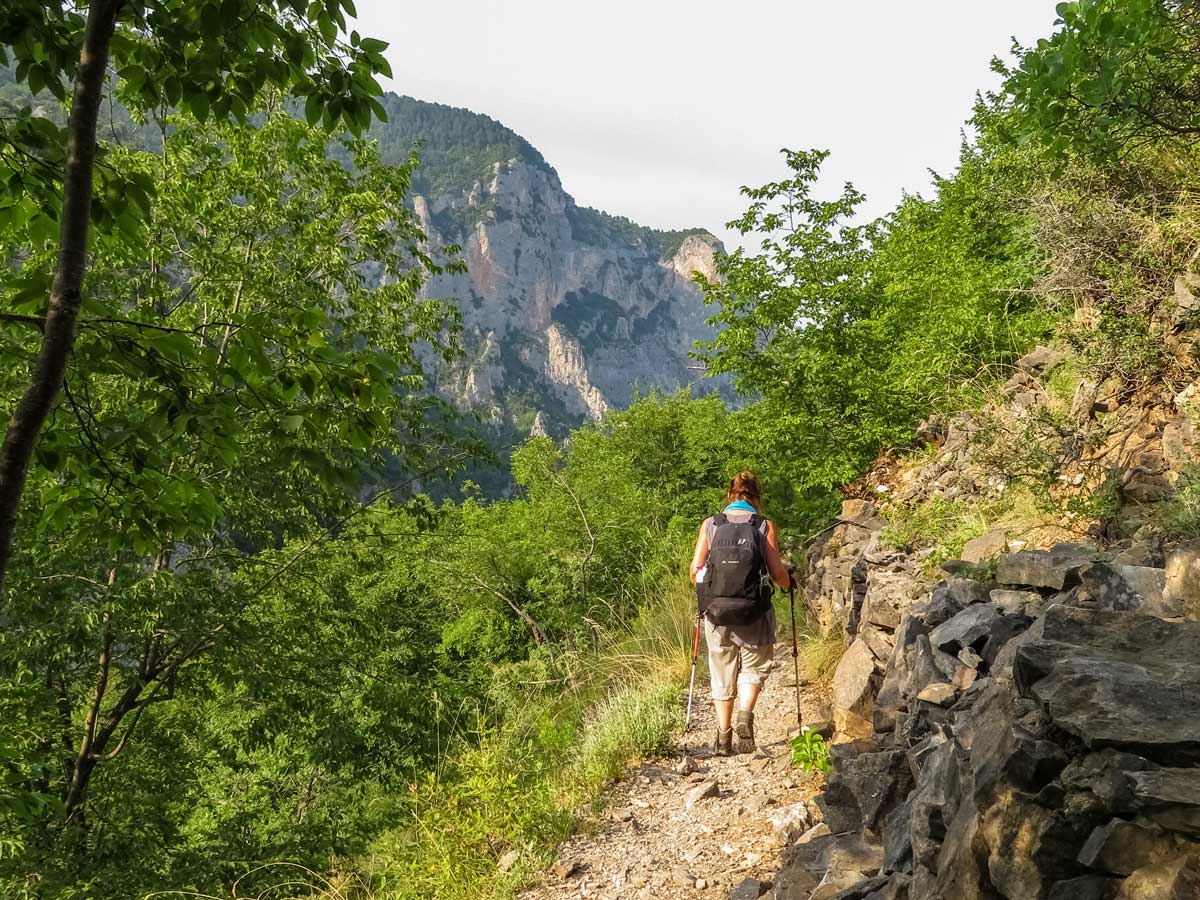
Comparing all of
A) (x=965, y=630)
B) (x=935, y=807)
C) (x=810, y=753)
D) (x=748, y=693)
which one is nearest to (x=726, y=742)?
(x=748, y=693)

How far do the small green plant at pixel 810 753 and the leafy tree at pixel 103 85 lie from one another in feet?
14.2

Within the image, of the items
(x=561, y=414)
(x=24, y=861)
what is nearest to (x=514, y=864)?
(x=24, y=861)

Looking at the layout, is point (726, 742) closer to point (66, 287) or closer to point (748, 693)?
point (748, 693)

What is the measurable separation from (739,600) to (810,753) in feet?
3.55

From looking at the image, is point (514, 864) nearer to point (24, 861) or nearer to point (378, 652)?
point (24, 861)

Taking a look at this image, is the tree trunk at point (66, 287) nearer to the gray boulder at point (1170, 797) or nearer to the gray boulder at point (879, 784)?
the gray boulder at point (1170, 797)

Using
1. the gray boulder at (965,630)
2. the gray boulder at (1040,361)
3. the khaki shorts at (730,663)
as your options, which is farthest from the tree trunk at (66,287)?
the gray boulder at (1040,361)

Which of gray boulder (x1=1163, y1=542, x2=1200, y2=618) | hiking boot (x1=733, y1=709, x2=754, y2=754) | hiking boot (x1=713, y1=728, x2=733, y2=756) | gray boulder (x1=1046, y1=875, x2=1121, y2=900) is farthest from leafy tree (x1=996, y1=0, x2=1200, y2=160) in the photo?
hiking boot (x1=713, y1=728, x2=733, y2=756)

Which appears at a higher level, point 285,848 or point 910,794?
point 910,794

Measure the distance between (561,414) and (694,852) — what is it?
6987 inches

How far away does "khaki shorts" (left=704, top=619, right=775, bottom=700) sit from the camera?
5.62 metres

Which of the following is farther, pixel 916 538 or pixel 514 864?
pixel 916 538

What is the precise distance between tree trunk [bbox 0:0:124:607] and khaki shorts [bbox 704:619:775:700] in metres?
4.71

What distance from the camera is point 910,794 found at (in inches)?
132
